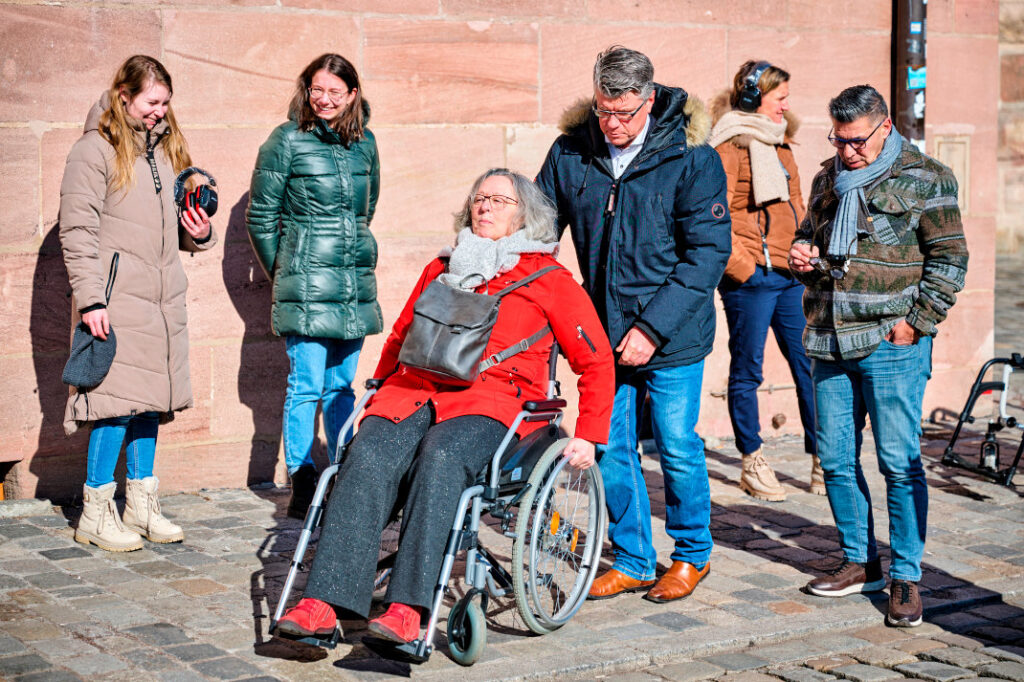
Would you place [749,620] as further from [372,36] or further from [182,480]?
[372,36]

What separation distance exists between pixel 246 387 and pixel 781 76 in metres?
3.24

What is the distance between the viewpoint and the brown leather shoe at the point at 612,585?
5.66 m

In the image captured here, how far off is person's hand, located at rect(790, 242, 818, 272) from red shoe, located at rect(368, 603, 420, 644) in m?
2.09

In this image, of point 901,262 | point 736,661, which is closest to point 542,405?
point 736,661

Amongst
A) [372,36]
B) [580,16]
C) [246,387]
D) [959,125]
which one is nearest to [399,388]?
[246,387]

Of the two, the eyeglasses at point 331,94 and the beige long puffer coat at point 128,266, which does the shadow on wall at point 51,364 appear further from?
the eyeglasses at point 331,94

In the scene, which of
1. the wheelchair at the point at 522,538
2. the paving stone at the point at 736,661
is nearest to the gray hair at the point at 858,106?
the wheelchair at the point at 522,538

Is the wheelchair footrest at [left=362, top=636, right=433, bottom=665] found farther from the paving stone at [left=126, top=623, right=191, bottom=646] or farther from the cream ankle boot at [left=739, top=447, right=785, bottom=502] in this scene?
the cream ankle boot at [left=739, top=447, right=785, bottom=502]

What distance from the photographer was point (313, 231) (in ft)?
22.0

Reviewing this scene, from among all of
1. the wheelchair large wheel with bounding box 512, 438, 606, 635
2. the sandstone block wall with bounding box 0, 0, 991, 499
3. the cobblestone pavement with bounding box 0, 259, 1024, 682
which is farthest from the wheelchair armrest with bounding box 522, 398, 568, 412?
the sandstone block wall with bounding box 0, 0, 991, 499

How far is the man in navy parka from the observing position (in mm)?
5418

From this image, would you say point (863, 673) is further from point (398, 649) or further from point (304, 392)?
point (304, 392)

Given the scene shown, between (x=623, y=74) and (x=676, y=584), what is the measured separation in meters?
2.01

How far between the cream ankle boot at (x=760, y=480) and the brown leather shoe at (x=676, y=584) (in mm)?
1816
